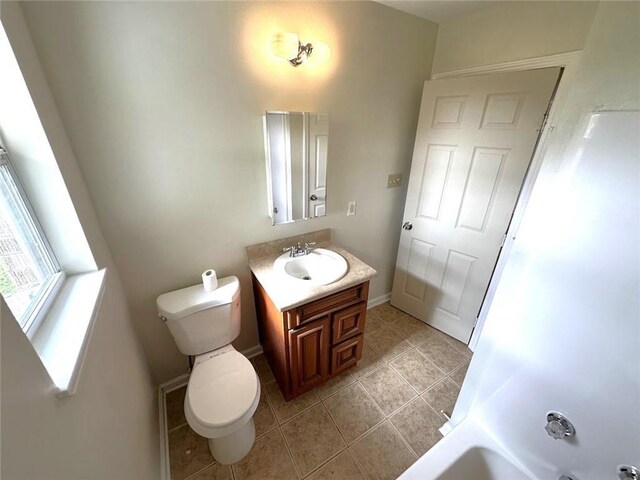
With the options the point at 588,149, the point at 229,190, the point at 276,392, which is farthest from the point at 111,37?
the point at 276,392

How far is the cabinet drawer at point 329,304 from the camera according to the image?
4.37ft

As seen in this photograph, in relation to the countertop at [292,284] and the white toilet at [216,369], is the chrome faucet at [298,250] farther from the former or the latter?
the white toilet at [216,369]

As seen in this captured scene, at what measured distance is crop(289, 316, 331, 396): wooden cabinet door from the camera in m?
1.39

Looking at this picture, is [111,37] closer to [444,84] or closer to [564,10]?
[444,84]

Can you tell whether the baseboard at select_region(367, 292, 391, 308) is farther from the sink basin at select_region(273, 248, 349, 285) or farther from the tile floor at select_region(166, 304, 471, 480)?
the sink basin at select_region(273, 248, 349, 285)

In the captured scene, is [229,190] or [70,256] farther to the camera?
[229,190]

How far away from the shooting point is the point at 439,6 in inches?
59.1

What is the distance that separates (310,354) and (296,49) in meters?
1.63

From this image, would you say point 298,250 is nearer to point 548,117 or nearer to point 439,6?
point 548,117

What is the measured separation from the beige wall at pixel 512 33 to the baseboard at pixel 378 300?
1.89m

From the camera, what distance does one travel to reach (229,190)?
141cm

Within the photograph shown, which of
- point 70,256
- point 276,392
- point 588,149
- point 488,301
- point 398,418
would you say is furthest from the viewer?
point 488,301

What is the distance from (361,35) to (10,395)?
196 centimetres

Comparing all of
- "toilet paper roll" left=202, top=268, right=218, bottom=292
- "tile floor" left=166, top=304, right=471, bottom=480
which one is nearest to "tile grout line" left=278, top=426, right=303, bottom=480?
"tile floor" left=166, top=304, right=471, bottom=480
